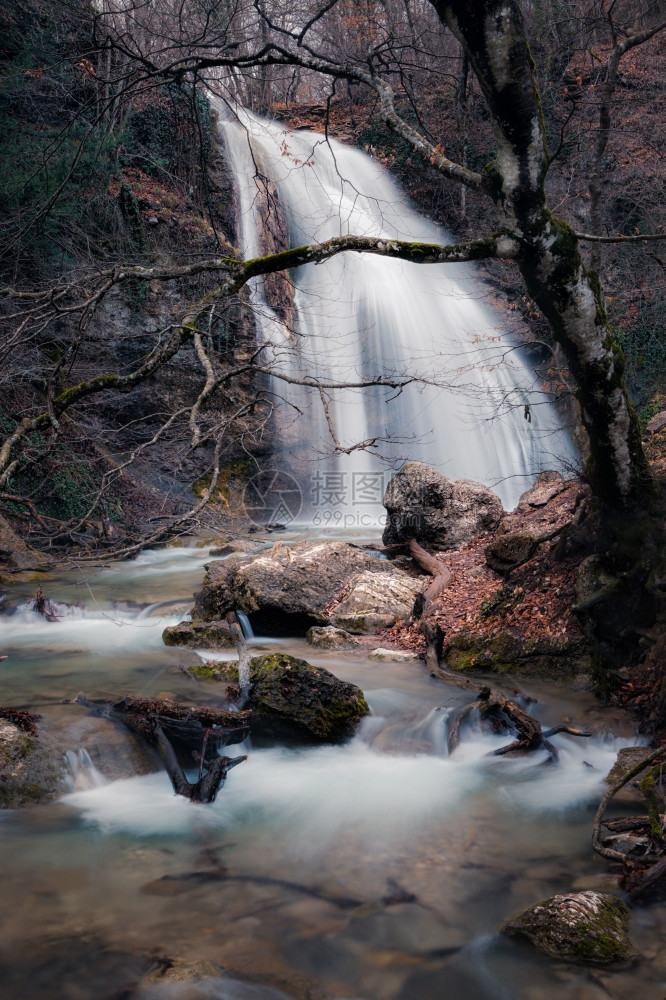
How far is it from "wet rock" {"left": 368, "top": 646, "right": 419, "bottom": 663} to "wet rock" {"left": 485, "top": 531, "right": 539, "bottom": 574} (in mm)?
1493

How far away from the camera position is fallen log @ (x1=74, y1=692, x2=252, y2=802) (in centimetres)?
451

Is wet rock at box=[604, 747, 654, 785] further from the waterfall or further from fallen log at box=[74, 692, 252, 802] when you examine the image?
the waterfall

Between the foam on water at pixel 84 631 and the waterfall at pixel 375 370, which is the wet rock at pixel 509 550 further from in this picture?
the waterfall at pixel 375 370

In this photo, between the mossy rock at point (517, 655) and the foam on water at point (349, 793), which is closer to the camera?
the foam on water at point (349, 793)

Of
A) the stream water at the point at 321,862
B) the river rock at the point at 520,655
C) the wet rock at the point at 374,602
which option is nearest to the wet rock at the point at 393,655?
the river rock at the point at 520,655

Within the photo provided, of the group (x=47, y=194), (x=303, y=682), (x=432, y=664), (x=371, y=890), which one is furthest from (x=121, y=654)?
(x=47, y=194)

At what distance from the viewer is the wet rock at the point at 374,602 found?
25.0ft

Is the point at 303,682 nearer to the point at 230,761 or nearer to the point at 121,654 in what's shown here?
the point at 230,761

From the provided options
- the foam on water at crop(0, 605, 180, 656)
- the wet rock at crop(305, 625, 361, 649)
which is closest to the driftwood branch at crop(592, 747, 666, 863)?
the wet rock at crop(305, 625, 361, 649)

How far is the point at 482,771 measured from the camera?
475 cm

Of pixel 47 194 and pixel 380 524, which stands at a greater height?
pixel 47 194

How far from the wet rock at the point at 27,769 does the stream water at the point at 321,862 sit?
4.2 inches

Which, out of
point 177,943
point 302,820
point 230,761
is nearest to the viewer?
point 177,943

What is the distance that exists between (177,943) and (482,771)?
2.58m
